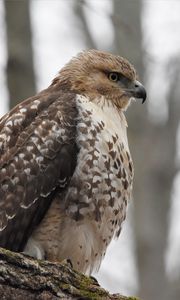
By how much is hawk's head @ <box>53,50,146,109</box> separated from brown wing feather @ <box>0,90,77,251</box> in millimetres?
880

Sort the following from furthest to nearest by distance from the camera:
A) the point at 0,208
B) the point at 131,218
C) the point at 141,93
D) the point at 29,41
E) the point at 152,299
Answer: the point at 131,218 < the point at 152,299 < the point at 29,41 < the point at 141,93 < the point at 0,208

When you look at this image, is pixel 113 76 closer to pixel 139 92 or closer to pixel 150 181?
pixel 139 92

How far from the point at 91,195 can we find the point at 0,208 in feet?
1.95

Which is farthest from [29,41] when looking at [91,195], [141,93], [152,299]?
[152,299]

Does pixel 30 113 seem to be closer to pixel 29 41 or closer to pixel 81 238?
pixel 81 238

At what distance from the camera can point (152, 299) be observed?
10.3m

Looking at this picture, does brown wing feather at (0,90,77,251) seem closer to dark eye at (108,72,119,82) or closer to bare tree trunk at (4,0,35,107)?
dark eye at (108,72,119,82)

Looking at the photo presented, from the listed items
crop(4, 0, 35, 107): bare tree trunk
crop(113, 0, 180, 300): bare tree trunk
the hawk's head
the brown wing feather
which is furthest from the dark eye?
crop(113, 0, 180, 300): bare tree trunk

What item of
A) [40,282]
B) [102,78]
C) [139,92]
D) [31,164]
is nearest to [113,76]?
[102,78]

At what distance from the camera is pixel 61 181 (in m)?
5.91

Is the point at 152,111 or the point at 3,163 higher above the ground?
the point at 152,111

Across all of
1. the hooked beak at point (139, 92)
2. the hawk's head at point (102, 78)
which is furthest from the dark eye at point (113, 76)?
the hooked beak at point (139, 92)

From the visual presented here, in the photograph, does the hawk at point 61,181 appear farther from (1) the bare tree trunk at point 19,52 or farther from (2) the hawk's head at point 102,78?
(1) the bare tree trunk at point 19,52

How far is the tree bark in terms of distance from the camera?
13.7 feet
